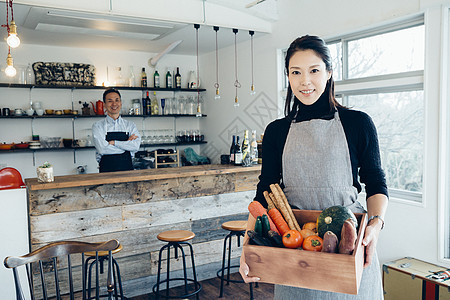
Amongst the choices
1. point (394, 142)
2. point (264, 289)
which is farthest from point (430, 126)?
point (264, 289)

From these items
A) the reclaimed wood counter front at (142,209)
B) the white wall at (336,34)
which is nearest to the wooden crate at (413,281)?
the white wall at (336,34)

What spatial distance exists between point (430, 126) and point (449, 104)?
0.69ft

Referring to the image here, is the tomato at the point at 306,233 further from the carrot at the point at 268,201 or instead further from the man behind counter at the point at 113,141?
the man behind counter at the point at 113,141

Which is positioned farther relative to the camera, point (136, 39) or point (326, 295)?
point (136, 39)

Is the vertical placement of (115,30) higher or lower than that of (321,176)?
higher

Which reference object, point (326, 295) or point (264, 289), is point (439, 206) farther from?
point (326, 295)

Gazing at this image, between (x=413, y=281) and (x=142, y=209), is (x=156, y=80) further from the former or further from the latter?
(x=413, y=281)

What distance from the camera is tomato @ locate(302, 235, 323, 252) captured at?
109 centimetres

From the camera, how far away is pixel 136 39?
5.29m

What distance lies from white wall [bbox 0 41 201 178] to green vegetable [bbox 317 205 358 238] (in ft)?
17.0

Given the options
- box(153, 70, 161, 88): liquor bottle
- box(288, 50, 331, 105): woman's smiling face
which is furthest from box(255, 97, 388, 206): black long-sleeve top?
box(153, 70, 161, 88): liquor bottle

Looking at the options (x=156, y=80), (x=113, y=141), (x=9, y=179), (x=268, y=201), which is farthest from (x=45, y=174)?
(x=156, y=80)

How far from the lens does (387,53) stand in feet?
12.0

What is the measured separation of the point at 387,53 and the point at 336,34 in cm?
60
